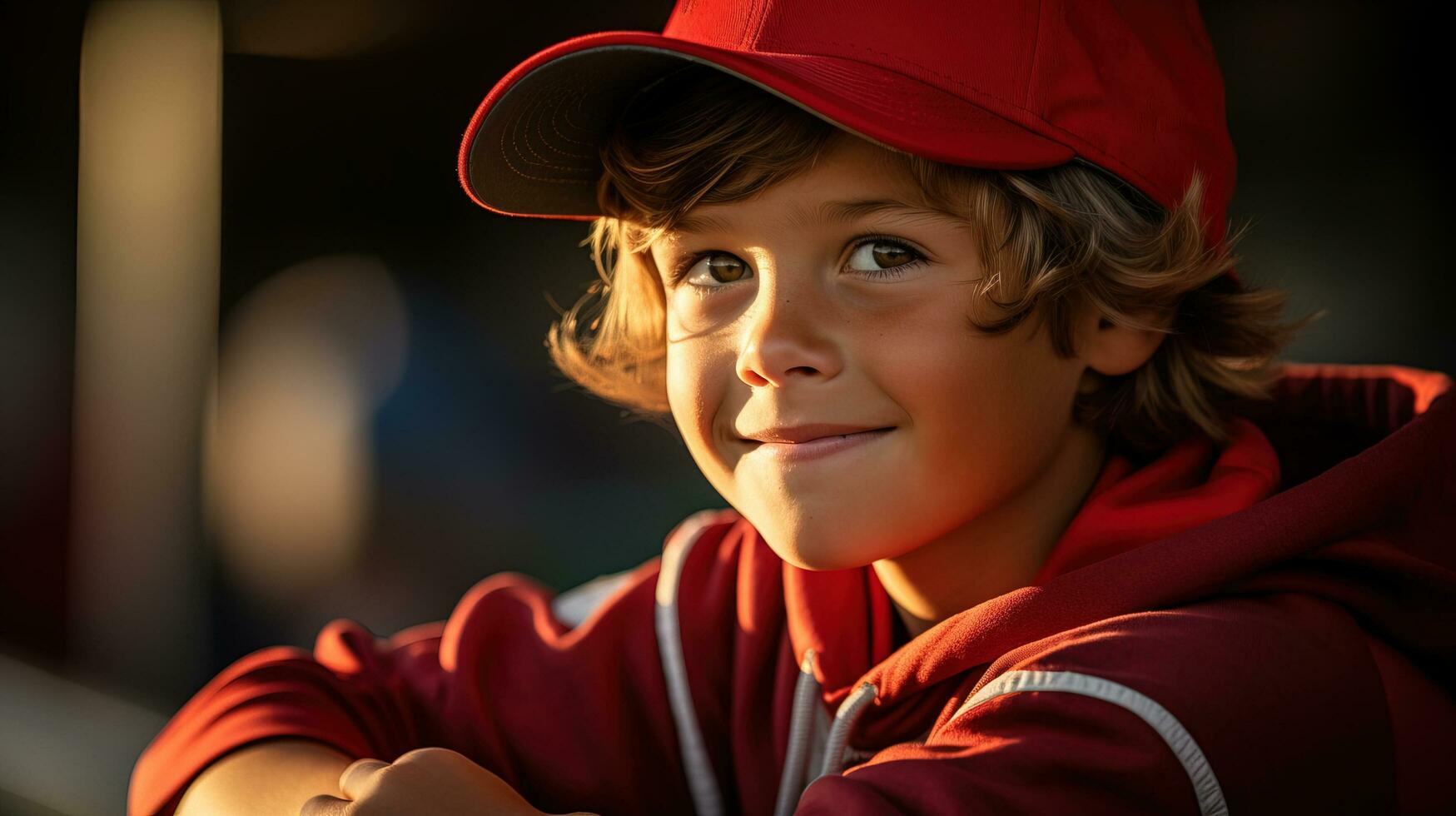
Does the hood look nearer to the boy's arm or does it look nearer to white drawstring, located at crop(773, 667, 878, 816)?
white drawstring, located at crop(773, 667, 878, 816)

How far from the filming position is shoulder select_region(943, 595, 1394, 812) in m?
0.68

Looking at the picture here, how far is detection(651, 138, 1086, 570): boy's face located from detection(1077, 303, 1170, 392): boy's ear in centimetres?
8

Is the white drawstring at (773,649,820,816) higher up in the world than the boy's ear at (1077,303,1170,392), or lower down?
lower down

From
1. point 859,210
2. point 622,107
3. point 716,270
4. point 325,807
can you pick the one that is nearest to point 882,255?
point 859,210

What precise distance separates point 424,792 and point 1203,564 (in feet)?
1.61

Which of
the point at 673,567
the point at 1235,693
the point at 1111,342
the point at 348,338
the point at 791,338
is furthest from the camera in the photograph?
the point at 348,338

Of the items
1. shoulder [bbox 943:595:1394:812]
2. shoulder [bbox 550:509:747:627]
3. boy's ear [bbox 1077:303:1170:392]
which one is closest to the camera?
shoulder [bbox 943:595:1394:812]

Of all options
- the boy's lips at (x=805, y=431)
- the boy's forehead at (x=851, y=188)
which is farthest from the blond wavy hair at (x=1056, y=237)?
the boy's lips at (x=805, y=431)

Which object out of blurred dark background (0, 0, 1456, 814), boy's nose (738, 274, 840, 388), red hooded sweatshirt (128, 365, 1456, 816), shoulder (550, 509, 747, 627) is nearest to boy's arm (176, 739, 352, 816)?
red hooded sweatshirt (128, 365, 1456, 816)

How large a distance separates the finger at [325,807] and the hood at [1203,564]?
0.34 m

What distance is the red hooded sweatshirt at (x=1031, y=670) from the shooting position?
68cm

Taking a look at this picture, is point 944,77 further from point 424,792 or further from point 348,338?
point 348,338

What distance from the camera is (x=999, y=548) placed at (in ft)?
3.09

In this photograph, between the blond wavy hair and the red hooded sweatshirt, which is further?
→ the blond wavy hair
